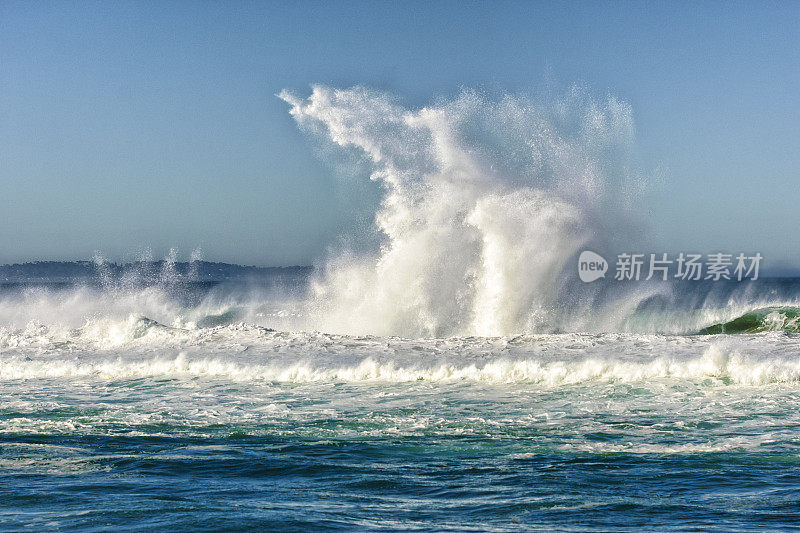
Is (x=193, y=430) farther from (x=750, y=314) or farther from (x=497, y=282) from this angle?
(x=750, y=314)

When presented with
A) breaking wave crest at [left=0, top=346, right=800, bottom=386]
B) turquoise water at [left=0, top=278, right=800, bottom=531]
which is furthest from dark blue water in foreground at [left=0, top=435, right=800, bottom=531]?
breaking wave crest at [left=0, top=346, right=800, bottom=386]

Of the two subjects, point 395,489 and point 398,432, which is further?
point 398,432

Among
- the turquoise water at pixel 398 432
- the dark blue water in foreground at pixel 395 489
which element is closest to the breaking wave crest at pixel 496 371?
the turquoise water at pixel 398 432

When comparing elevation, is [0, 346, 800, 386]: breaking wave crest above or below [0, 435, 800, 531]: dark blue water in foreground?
above

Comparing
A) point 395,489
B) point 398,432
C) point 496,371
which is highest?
point 496,371

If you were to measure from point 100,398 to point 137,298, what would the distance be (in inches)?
911

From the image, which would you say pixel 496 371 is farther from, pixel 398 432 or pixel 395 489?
pixel 395 489

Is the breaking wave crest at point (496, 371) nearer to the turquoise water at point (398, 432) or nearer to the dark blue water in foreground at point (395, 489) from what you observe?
the turquoise water at point (398, 432)

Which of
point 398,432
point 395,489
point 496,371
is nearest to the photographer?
point 395,489

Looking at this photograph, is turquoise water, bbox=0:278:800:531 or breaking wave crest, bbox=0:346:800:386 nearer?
turquoise water, bbox=0:278:800:531

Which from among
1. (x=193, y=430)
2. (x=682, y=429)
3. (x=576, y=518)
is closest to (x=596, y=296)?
(x=682, y=429)

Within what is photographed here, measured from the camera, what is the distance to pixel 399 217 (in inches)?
915

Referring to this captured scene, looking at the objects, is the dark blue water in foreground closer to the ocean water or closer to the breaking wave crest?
the ocean water

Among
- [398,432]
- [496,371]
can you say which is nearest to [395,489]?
[398,432]
